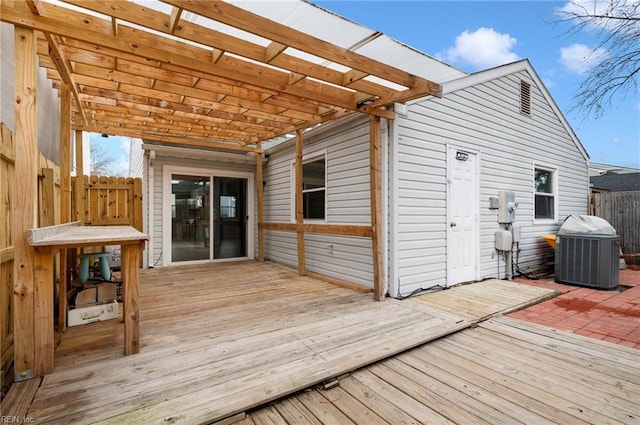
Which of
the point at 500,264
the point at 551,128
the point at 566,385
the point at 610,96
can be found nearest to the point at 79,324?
the point at 566,385

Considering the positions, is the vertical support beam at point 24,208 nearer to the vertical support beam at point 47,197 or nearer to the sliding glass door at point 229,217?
the vertical support beam at point 47,197

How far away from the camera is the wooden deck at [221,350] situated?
177 centimetres

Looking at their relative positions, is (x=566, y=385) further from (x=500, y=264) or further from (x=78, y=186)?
(x=78, y=186)

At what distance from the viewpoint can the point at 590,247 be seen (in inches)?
195

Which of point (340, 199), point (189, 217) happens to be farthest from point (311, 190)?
point (189, 217)

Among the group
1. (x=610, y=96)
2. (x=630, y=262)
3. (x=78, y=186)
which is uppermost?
(x=610, y=96)

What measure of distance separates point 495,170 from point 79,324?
6.49 metres

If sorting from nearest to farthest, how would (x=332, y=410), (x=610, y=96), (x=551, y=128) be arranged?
(x=332, y=410)
(x=610, y=96)
(x=551, y=128)

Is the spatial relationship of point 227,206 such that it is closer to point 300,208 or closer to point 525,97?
point 300,208

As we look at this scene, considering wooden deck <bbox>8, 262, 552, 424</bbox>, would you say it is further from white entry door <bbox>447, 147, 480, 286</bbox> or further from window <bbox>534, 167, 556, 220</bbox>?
window <bbox>534, 167, 556, 220</bbox>

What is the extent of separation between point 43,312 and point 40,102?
2752mm

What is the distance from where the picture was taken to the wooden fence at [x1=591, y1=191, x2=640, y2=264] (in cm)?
736

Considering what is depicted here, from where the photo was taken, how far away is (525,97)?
6078mm

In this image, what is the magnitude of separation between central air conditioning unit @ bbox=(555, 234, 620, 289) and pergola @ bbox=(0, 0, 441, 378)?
3.79m
